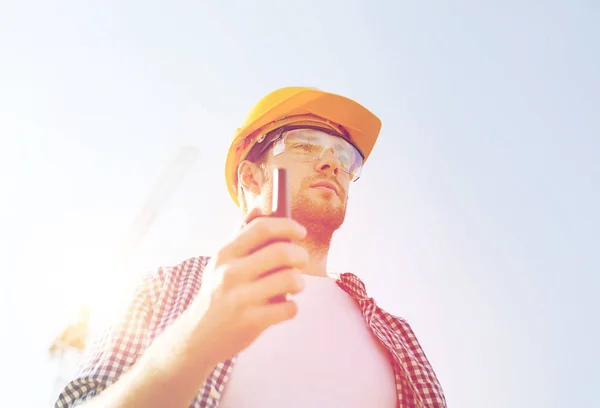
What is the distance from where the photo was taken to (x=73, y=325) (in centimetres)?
3067

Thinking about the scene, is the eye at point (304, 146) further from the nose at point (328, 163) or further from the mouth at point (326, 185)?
the mouth at point (326, 185)

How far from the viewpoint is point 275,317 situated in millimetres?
1144

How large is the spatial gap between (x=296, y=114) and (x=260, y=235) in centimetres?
290

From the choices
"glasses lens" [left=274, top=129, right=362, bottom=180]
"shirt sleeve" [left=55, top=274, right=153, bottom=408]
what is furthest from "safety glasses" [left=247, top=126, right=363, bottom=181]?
"shirt sleeve" [left=55, top=274, right=153, bottom=408]

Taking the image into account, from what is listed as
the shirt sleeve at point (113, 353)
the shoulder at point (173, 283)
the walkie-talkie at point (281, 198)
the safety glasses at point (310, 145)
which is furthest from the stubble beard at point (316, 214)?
the walkie-talkie at point (281, 198)

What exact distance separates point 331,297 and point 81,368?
185 centimetres

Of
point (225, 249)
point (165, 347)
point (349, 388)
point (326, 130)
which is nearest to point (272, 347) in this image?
point (349, 388)

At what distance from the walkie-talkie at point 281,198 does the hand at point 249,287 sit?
4cm

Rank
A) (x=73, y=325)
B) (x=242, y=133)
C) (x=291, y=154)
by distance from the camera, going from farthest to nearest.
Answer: (x=73, y=325) < (x=242, y=133) < (x=291, y=154)

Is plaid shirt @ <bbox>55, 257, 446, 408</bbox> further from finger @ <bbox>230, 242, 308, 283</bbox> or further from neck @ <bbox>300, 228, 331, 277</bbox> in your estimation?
finger @ <bbox>230, 242, 308, 283</bbox>

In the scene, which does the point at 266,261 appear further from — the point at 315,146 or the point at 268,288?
the point at 315,146

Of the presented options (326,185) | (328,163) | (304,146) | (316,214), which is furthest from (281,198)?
(304,146)

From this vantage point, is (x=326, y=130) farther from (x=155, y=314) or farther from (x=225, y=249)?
(x=225, y=249)

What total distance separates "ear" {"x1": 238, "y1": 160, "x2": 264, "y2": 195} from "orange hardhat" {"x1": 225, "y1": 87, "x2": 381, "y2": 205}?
0.19 m
